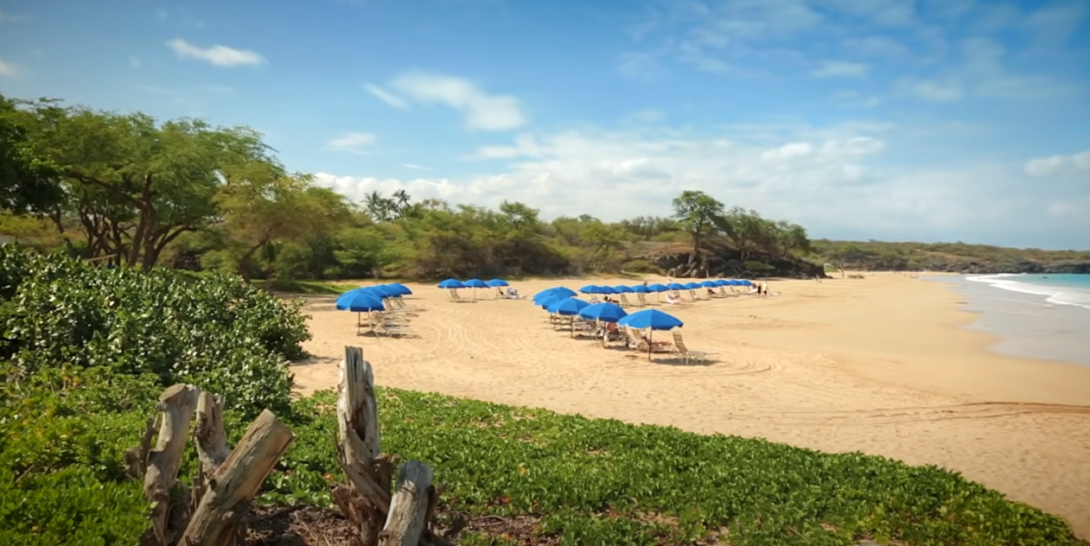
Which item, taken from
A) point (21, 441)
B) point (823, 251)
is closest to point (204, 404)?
point (21, 441)

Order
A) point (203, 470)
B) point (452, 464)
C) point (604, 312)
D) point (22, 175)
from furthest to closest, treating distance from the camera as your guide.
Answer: point (604, 312), point (22, 175), point (452, 464), point (203, 470)

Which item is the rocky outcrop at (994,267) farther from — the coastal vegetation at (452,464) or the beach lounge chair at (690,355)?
the coastal vegetation at (452,464)

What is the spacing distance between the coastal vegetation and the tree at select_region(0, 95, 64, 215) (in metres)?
8.31

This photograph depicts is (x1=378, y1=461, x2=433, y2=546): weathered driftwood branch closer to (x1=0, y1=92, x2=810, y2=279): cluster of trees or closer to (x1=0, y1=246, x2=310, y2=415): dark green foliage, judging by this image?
(x1=0, y1=246, x2=310, y2=415): dark green foliage

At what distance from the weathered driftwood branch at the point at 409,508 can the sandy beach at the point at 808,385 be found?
22.2 feet

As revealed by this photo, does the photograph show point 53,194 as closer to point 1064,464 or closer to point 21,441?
point 21,441

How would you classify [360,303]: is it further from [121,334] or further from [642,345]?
[121,334]

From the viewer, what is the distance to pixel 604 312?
18438mm

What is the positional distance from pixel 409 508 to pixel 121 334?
7015mm

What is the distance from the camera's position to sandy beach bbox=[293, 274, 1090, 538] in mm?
9336

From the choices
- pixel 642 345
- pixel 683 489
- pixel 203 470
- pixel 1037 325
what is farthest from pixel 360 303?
pixel 1037 325

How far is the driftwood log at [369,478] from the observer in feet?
10.5

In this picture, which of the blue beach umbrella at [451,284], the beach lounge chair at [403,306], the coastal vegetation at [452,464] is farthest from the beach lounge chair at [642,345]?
the blue beach umbrella at [451,284]

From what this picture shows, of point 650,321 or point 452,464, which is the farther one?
point 650,321
